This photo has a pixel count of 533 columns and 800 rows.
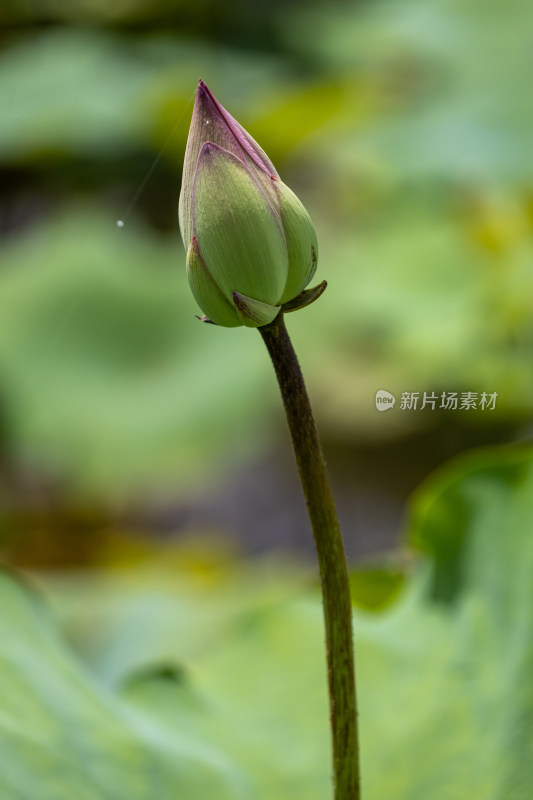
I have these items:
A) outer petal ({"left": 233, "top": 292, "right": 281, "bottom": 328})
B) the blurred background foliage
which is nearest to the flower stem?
outer petal ({"left": 233, "top": 292, "right": 281, "bottom": 328})

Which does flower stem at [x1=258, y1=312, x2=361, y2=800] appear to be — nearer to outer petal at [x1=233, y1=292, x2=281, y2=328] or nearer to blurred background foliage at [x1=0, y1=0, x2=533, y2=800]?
outer petal at [x1=233, y1=292, x2=281, y2=328]

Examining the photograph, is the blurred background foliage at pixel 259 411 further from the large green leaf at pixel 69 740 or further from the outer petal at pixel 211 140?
the outer petal at pixel 211 140

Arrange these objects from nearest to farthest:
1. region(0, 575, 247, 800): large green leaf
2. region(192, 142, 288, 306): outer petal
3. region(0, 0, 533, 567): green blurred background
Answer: region(192, 142, 288, 306): outer petal
region(0, 575, 247, 800): large green leaf
region(0, 0, 533, 567): green blurred background

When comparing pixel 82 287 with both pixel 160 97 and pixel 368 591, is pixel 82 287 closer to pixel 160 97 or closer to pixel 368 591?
pixel 160 97

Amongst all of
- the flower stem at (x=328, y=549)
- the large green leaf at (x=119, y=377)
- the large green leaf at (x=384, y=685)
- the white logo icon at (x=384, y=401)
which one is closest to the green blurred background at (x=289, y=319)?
the large green leaf at (x=119, y=377)

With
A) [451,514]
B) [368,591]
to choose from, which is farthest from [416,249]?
[451,514]

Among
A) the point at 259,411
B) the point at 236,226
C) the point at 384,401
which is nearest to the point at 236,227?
the point at 236,226
